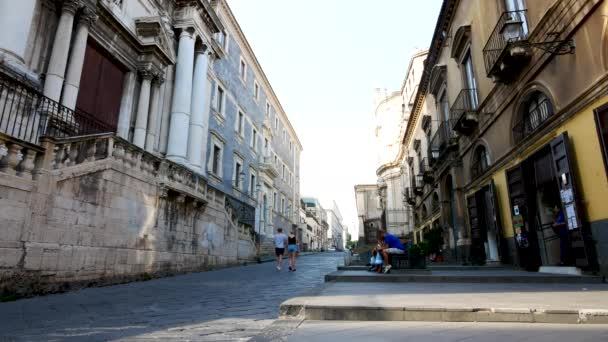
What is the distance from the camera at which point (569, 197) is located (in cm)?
747

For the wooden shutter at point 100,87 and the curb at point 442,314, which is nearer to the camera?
the curb at point 442,314

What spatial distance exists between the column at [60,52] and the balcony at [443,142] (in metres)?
15.0

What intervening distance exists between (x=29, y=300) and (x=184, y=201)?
581 cm

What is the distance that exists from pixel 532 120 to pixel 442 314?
27.5 feet

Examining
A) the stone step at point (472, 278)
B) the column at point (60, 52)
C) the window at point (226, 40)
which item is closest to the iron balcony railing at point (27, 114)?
the column at point (60, 52)

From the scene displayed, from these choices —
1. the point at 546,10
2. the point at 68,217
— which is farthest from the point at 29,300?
the point at 546,10

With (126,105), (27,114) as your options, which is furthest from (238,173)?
(27,114)

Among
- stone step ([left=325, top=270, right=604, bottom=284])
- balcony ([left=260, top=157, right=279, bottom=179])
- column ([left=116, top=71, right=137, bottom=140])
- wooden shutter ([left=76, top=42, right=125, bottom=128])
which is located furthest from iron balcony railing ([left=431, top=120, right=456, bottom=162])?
balcony ([left=260, top=157, right=279, bottom=179])

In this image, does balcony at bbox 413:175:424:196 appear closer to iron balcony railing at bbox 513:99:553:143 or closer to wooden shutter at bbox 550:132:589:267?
iron balcony railing at bbox 513:99:553:143

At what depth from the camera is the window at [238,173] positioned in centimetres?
2534

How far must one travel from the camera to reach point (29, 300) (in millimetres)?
6086

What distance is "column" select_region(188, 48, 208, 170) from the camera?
16.6 metres

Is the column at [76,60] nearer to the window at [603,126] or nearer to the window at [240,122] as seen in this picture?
the window at [603,126]

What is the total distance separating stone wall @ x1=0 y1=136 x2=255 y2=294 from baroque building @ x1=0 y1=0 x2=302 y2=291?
1.0 inches
